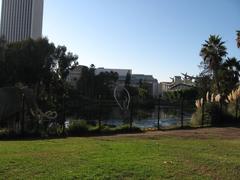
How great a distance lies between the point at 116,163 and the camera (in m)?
9.81

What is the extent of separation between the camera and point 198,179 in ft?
28.9

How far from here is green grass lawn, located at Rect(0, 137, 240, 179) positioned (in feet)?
28.8

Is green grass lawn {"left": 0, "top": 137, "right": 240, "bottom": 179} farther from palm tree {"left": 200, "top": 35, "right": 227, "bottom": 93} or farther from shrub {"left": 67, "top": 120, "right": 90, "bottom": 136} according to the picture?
palm tree {"left": 200, "top": 35, "right": 227, "bottom": 93}

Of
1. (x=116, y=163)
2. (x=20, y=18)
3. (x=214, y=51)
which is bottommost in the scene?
(x=116, y=163)

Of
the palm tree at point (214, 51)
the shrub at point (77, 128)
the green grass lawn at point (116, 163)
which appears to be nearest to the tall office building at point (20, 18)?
the palm tree at point (214, 51)

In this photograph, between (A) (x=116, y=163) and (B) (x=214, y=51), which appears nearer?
(A) (x=116, y=163)

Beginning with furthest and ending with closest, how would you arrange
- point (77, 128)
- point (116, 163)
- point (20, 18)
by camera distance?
point (20, 18) < point (77, 128) < point (116, 163)

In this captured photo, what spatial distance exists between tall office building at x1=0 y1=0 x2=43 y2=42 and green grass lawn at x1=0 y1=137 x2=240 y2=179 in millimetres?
82940

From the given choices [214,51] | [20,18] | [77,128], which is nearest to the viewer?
[77,128]

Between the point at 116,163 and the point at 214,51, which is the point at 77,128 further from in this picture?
the point at 214,51

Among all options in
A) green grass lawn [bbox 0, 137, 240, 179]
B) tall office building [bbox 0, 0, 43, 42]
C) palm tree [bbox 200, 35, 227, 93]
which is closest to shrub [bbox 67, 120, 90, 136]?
green grass lawn [bbox 0, 137, 240, 179]

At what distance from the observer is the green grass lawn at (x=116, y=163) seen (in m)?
8.79

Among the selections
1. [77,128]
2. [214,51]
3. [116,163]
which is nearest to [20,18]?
[214,51]

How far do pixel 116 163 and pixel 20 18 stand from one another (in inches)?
3484
